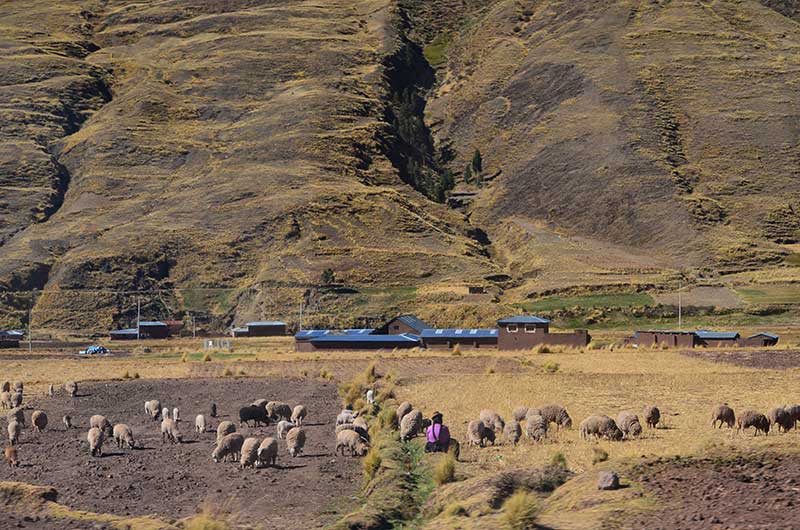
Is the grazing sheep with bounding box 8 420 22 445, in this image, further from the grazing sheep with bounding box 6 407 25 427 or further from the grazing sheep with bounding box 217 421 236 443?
the grazing sheep with bounding box 217 421 236 443

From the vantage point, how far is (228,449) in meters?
28.7

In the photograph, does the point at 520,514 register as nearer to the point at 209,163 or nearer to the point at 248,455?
the point at 248,455

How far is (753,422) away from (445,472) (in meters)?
9.05

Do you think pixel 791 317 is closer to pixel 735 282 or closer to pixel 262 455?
pixel 735 282

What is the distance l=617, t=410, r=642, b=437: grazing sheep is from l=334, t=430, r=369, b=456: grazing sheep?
6499 millimetres

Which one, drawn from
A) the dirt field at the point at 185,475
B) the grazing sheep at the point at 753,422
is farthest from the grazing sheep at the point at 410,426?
the grazing sheep at the point at 753,422

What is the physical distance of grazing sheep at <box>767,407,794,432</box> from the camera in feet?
91.8

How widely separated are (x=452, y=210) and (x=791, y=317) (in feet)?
185

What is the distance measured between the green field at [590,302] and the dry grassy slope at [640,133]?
7271mm

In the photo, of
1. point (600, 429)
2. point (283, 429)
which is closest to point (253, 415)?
point (283, 429)

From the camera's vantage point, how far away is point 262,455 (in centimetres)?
2747

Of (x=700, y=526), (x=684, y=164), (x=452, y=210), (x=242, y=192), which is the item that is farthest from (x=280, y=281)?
(x=700, y=526)

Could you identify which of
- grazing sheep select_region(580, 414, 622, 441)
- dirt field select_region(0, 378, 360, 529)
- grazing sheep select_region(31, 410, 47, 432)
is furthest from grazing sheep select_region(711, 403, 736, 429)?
grazing sheep select_region(31, 410, 47, 432)

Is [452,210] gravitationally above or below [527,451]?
above
